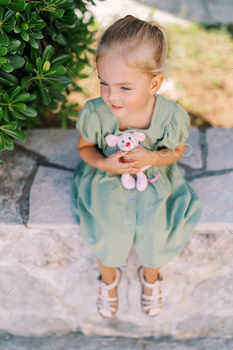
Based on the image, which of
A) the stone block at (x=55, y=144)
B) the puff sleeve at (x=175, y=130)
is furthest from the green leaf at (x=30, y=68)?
the puff sleeve at (x=175, y=130)

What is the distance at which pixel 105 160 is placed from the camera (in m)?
1.46

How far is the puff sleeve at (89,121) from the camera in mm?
1492

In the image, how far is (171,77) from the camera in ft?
9.78

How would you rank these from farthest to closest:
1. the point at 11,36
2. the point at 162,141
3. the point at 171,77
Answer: the point at 171,77
the point at 162,141
the point at 11,36

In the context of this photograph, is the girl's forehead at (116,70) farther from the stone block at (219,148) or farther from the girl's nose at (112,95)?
the stone block at (219,148)

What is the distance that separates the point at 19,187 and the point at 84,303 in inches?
28.9

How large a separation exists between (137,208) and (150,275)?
365mm

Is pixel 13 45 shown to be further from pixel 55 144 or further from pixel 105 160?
pixel 55 144

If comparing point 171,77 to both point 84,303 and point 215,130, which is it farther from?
point 84,303

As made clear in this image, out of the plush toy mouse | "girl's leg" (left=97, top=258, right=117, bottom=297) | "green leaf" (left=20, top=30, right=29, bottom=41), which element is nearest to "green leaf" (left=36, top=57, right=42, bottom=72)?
"green leaf" (left=20, top=30, right=29, bottom=41)

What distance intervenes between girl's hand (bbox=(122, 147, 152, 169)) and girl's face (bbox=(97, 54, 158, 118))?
0.19 meters

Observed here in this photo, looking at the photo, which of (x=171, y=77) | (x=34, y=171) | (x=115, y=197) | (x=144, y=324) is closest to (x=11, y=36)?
(x=34, y=171)


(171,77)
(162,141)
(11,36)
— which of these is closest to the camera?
(11,36)

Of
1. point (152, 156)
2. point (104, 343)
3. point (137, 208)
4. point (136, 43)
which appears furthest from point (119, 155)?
point (104, 343)
